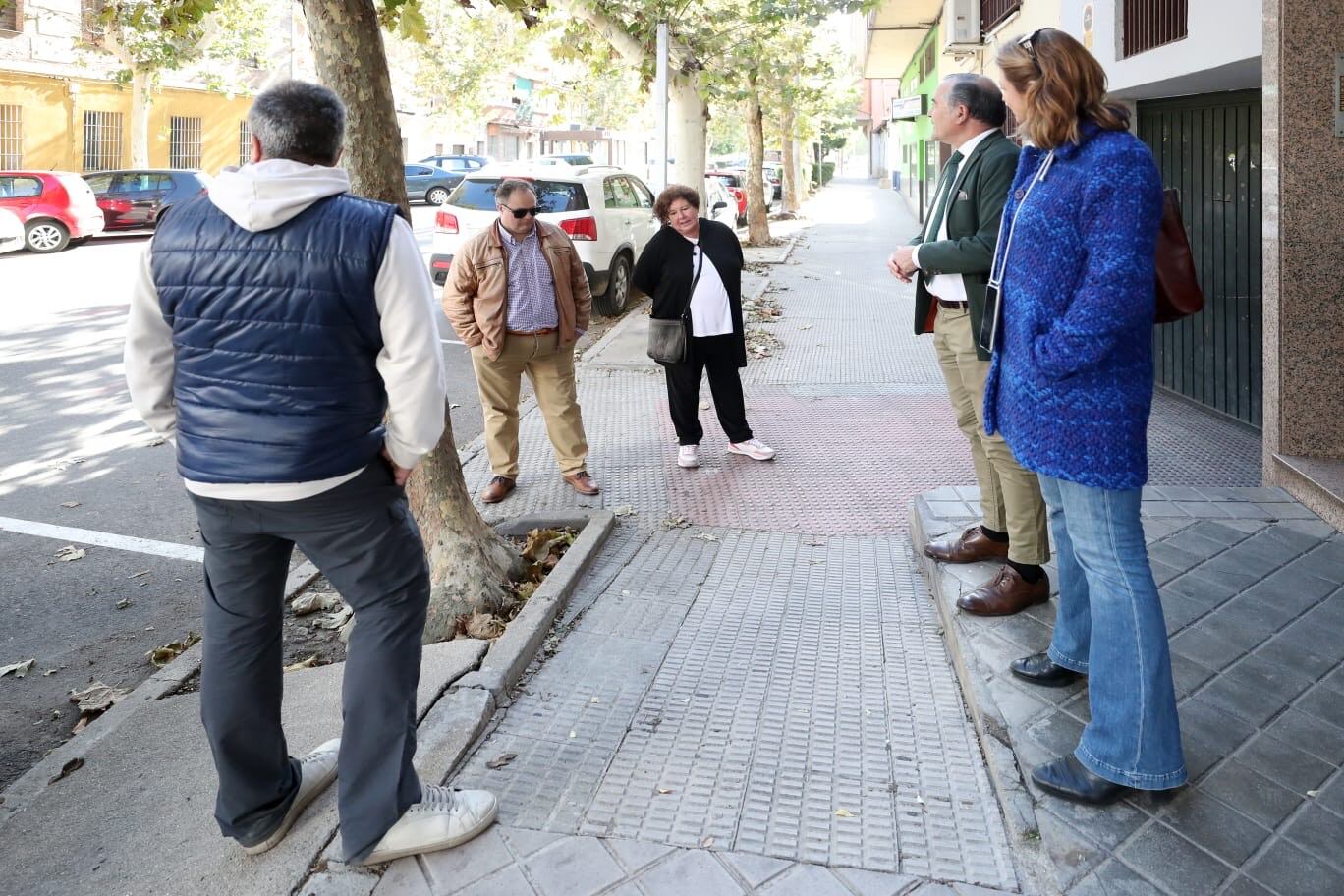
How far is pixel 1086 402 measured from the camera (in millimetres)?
2955

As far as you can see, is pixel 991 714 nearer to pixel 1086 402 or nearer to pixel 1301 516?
pixel 1086 402

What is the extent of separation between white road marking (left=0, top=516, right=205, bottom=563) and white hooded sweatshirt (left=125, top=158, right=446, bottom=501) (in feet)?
11.3

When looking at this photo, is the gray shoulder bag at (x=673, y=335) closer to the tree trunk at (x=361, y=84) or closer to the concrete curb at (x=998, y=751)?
the tree trunk at (x=361, y=84)

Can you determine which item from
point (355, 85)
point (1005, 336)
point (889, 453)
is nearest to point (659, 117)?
point (889, 453)

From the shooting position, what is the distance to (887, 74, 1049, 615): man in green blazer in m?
4.22

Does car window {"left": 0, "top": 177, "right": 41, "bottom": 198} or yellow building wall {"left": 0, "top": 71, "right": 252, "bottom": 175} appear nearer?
car window {"left": 0, "top": 177, "right": 41, "bottom": 198}

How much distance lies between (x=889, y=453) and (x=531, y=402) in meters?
3.05

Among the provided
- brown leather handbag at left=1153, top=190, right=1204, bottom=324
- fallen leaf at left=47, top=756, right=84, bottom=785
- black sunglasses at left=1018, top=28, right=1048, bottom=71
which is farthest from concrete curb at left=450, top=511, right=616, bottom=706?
black sunglasses at left=1018, top=28, right=1048, bottom=71

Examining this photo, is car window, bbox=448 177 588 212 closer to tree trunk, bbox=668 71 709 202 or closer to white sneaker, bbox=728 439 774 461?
tree trunk, bbox=668 71 709 202

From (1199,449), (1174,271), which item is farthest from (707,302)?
(1174,271)

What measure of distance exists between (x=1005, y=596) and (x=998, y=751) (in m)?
0.95

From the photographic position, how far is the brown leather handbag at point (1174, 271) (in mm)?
2988

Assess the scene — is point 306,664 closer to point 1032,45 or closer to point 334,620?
point 334,620

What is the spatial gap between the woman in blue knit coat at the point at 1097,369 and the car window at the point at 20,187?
23.5m
